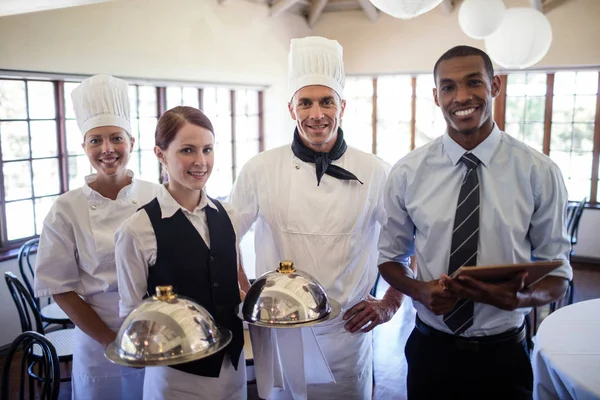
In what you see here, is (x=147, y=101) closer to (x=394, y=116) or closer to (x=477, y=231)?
(x=394, y=116)

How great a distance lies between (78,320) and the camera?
188 centimetres

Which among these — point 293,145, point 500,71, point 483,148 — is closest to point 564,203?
point 483,148

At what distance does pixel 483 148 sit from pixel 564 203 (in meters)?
0.28

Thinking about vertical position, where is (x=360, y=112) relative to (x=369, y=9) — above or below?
below

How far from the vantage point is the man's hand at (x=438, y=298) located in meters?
1.58

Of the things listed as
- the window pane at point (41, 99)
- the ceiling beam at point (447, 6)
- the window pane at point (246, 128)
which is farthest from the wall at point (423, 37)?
the window pane at point (41, 99)

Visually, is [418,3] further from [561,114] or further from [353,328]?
[561,114]

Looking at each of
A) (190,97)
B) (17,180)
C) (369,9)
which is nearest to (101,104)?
(17,180)

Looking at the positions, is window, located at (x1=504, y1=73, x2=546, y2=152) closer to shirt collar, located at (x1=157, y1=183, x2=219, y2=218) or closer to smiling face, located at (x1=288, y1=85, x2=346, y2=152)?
smiling face, located at (x1=288, y1=85, x2=346, y2=152)

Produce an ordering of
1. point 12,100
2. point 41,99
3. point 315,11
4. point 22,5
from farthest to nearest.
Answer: point 315,11 → point 41,99 → point 12,100 → point 22,5

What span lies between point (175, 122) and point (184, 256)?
365mm

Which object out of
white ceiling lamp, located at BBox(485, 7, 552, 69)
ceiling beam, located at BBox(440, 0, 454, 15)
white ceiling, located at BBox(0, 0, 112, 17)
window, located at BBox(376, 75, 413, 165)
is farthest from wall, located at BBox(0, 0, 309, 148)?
white ceiling lamp, located at BBox(485, 7, 552, 69)

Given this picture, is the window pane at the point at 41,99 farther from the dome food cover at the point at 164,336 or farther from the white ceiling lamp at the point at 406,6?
the dome food cover at the point at 164,336

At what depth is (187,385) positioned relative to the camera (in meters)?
1.54
